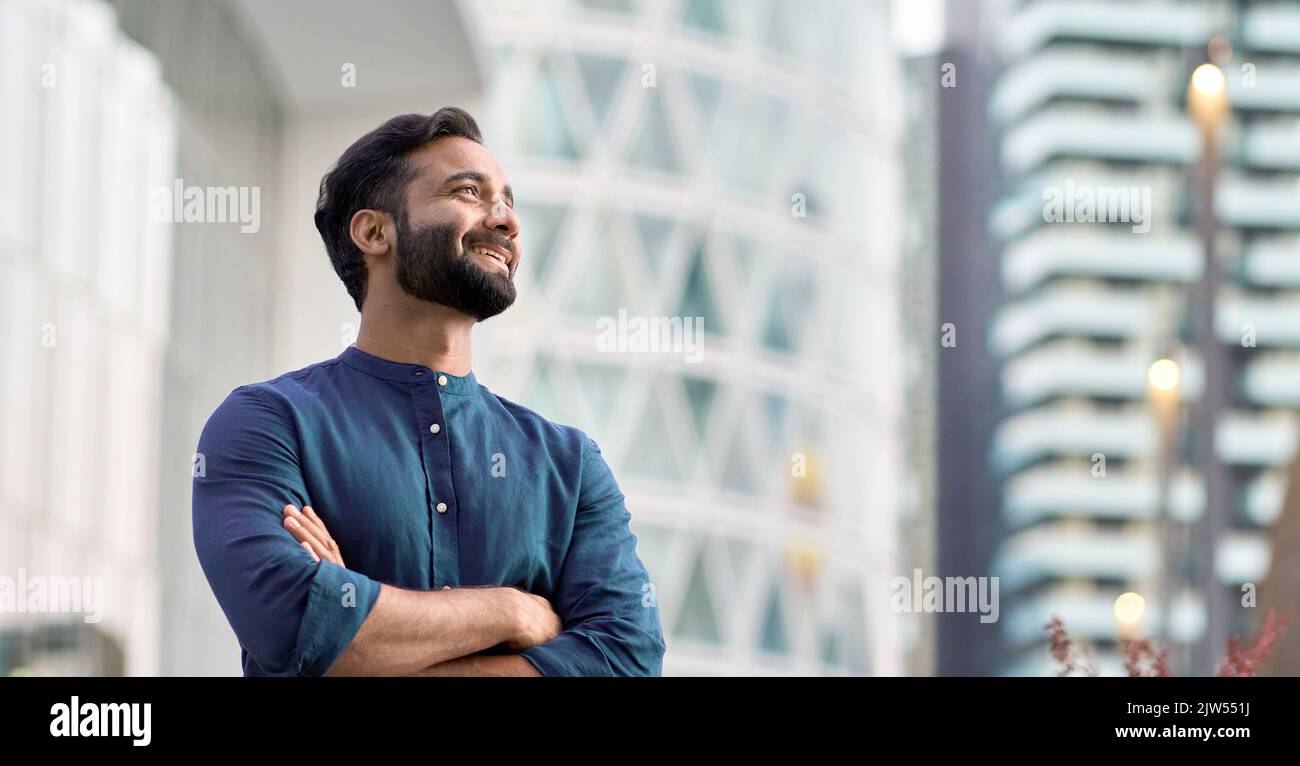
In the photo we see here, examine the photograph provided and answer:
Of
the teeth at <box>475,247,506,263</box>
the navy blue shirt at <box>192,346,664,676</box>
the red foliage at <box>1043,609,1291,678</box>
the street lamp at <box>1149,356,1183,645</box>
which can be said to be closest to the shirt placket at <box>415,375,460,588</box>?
the navy blue shirt at <box>192,346,664,676</box>

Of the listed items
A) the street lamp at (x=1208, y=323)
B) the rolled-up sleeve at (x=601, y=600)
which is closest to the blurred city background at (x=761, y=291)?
the street lamp at (x=1208, y=323)

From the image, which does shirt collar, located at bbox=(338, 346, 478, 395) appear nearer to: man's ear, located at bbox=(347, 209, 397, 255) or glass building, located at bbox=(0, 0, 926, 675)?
man's ear, located at bbox=(347, 209, 397, 255)

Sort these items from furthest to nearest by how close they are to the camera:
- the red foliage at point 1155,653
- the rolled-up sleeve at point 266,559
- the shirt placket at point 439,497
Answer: the red foliage at point 1155,653 < the shirt placket at point 439,497 < the rolled-up sleeve at point 266,559

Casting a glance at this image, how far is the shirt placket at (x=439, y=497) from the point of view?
12.3ft

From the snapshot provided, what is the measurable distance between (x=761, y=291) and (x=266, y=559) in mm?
47293

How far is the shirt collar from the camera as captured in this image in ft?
13.0

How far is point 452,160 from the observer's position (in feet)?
13.1

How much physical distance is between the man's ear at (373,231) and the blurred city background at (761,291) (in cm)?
332

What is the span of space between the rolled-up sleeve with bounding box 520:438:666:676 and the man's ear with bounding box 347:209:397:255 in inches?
24.6

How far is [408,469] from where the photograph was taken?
3.75 meters

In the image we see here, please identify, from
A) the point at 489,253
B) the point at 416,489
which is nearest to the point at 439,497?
the point at 416,489

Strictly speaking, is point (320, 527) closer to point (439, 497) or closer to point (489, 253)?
point (439, 497)

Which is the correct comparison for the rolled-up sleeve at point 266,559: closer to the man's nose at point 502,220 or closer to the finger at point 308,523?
the finger at point 308,523
